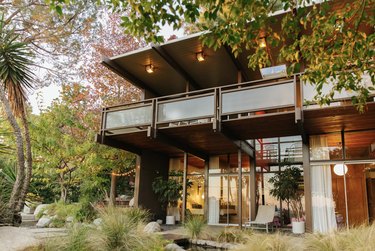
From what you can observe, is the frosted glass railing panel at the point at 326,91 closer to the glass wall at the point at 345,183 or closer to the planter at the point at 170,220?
the glass wall at the point at 345,183

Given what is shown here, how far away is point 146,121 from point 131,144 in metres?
1.93

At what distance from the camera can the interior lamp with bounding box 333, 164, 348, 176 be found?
8.42 meters

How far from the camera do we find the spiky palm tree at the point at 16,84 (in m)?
6.99

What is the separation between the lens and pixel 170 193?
1166cm

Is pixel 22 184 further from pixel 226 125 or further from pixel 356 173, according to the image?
pixel 356 173

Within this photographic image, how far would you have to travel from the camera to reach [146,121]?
9.84m

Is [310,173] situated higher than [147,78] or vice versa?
[147,78]

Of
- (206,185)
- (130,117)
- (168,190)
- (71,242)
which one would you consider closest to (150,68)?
(130,117)

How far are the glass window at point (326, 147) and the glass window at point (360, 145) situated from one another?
0.68 ft

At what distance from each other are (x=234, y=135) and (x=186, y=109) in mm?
1738

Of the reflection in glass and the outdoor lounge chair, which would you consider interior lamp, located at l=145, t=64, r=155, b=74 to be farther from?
the outdoor lounge chair

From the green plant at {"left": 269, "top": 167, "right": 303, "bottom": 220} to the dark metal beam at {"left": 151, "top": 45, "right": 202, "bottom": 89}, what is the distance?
4.73 metres

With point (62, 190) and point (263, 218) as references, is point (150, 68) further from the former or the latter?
point (62, 190)

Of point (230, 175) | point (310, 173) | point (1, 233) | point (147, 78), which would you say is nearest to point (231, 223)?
point (230, 175)
